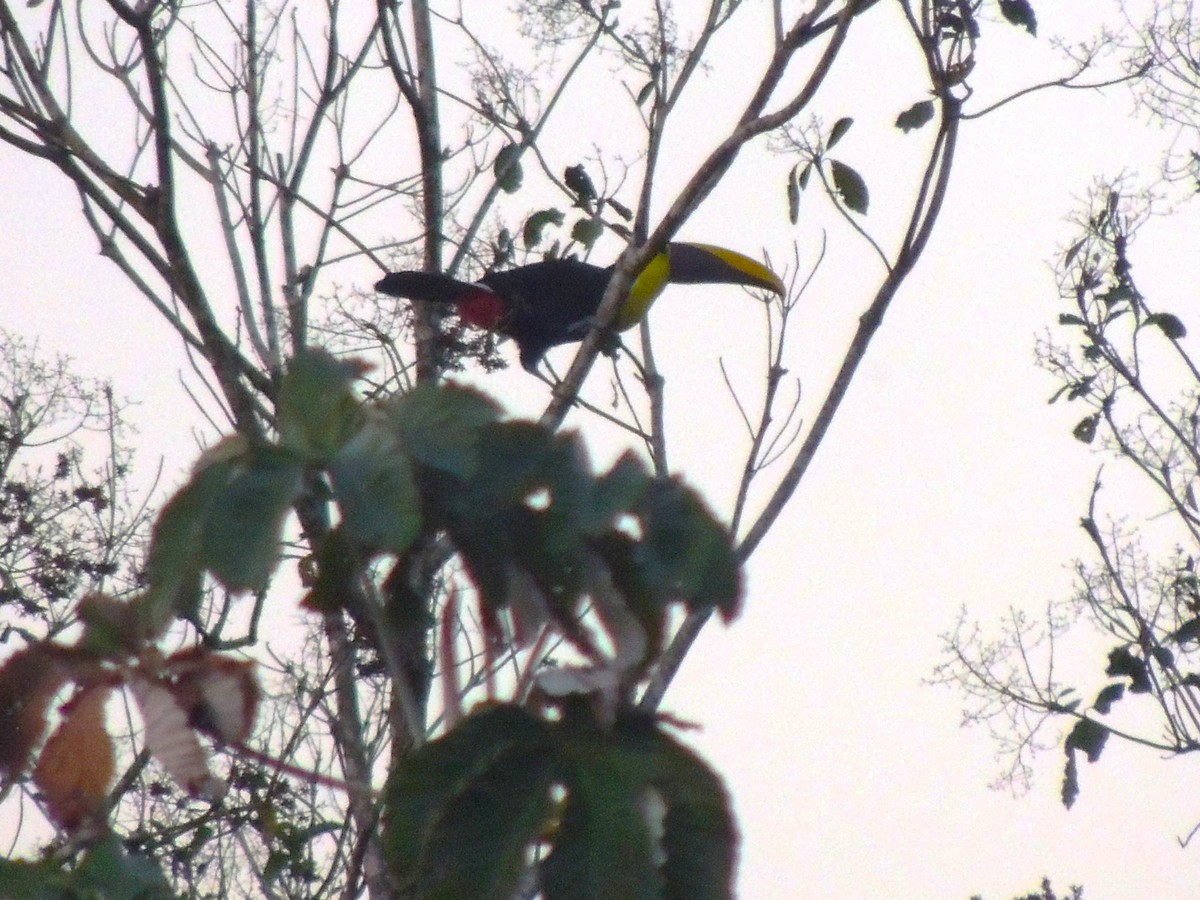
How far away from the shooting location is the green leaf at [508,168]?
3.03 metres

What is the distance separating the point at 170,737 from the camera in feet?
2.91

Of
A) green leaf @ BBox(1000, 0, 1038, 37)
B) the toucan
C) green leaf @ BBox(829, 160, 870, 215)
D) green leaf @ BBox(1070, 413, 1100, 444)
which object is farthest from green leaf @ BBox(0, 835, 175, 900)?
green leaf @ BBox(1070, 413, 1100, 444)

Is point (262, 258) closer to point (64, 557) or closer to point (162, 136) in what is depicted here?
point (162, 136)

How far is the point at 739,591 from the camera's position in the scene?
92 centimetres

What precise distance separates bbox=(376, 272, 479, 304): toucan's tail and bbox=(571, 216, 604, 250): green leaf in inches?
12.9

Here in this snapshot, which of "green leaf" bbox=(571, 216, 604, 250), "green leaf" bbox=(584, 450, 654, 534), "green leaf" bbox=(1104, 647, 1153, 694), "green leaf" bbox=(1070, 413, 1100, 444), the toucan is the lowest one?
"green leaf" bbox=(584, 450, 654, 534)

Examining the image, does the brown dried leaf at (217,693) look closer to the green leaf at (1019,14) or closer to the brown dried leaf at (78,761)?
the brown dried leaf at (78,761)

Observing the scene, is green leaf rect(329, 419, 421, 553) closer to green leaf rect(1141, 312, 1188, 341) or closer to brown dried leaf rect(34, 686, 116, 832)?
brown dried leaf rect(34, 686, 116, 832)

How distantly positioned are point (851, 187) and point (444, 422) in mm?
1750

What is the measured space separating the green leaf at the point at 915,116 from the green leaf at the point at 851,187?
0.40 feet

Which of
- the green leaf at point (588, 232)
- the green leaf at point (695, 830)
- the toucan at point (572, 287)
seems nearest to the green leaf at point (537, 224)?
the green leaf at point (588, 232)

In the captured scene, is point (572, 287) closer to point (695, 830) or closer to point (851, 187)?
point (851, 187)

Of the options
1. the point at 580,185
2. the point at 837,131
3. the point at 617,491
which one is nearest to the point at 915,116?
the point at 837,131

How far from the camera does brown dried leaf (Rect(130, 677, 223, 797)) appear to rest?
0.88 metres
